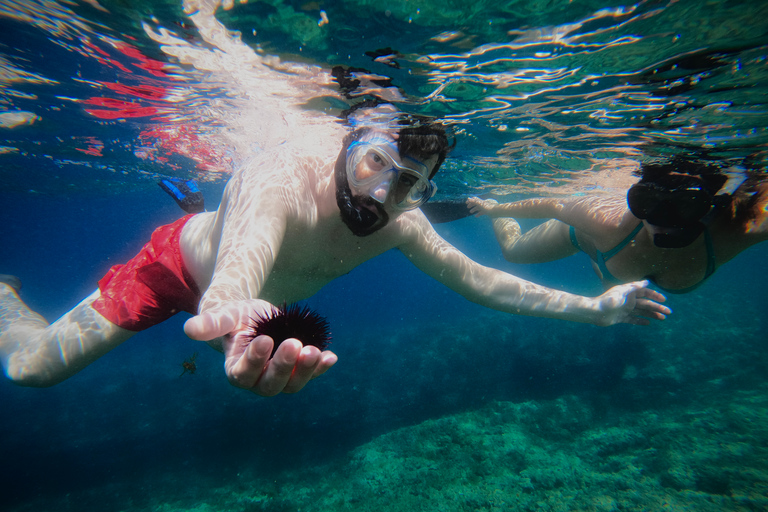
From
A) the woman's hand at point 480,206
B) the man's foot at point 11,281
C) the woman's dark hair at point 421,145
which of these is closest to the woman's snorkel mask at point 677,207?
the woman's dark hair at point 421,145

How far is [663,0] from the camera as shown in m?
3.51

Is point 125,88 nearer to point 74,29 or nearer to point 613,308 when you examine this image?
point 74,29

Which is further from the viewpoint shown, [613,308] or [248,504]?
[248,504]

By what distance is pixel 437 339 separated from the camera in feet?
58.5

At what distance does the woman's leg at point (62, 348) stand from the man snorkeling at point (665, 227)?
22.1ft

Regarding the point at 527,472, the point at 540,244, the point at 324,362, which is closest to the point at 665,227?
the point at 540,244

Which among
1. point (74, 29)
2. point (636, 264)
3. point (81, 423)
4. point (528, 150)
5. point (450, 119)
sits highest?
point (74, 29)

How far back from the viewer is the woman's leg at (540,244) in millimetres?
6502

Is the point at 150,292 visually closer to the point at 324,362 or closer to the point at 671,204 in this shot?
the point at 324,362

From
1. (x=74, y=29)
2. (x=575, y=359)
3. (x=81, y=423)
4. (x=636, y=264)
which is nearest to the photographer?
(x=636, y=264)

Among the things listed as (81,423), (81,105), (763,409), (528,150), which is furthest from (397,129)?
(81,423)

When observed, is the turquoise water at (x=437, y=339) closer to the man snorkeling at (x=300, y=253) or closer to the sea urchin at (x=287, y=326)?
the man snorkeling at (x=300, y=253)

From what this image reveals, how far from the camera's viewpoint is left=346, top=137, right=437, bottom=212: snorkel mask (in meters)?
2.91

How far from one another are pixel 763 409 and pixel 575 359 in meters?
5.42
